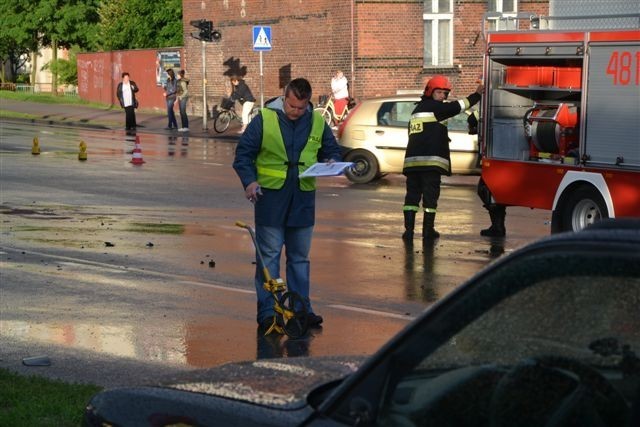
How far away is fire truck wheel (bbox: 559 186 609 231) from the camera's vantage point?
46.8ft

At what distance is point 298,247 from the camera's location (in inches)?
380

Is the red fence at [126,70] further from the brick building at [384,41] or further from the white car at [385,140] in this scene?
the white car at [385,140]

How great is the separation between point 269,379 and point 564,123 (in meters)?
11.4

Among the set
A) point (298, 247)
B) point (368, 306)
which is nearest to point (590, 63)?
point (368, 306)

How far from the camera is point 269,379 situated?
12.3ft

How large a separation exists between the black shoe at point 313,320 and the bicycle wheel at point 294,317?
0.30 feet

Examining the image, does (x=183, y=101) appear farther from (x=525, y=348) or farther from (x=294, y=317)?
(x=525, y=348)

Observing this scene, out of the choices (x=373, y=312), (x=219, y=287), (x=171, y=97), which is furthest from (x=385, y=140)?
(x=171, y=97)

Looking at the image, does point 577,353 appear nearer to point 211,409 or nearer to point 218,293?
point 211,409

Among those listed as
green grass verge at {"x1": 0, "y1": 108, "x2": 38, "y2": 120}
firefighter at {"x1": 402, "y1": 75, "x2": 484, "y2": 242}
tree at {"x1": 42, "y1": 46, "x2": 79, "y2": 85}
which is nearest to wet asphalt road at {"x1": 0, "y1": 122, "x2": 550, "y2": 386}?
firefighter at {"x1": 402, "y1": 75, "x2": 484, "y2": 242}

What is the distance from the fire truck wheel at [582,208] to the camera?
14.2 metres

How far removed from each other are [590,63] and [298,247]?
5871 millimetres

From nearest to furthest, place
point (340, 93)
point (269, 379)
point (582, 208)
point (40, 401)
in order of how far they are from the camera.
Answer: point (269, 379) < point (40, 401) < point (582, 208) < point (340, 93)

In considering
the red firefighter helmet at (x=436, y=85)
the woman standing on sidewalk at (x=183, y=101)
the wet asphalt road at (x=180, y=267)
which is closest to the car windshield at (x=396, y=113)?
the wet asphalt road at (x=180, y=267)
